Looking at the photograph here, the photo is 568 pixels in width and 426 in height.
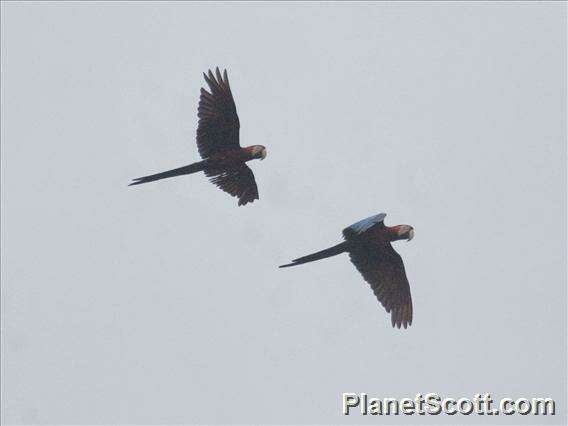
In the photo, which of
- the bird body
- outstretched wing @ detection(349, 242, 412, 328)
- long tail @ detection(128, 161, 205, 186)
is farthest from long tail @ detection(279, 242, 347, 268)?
long tail @ detection(128, 161, 205, 186)

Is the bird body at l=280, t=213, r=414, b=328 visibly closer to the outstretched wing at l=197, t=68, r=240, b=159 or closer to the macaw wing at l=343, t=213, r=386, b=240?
the macaw wing at l=343, t=213, r=386, b=240

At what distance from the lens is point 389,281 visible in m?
34.9

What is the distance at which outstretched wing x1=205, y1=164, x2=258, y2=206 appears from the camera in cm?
3788

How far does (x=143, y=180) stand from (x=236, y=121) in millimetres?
3555

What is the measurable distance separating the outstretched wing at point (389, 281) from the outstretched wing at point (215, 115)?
5.18 metres

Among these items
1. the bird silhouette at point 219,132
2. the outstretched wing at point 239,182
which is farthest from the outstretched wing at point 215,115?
the outstretched wing at point 239,182

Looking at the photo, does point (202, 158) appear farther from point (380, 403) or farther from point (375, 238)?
point (380, 403)

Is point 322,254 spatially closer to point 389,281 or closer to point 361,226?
point 361,226

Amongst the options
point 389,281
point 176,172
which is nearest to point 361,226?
point 389,281

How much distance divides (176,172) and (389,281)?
240 inches

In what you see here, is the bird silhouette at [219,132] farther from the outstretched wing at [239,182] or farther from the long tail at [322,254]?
the long tail at [322,254]

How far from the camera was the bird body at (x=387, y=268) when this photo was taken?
34.3 meters

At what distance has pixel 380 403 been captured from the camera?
38844mm

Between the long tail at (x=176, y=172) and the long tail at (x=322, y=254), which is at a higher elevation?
the long tail at (x=176, y=172)
